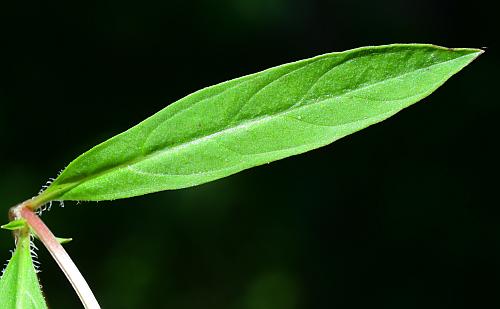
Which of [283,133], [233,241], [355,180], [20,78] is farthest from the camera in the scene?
[355,180]

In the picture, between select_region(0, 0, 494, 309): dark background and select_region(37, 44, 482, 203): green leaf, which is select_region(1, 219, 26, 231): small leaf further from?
select_region(0, 0, 494, 309): dark background

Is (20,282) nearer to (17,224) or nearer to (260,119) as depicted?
(17,224)

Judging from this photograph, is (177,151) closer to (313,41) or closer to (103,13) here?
(103,13)

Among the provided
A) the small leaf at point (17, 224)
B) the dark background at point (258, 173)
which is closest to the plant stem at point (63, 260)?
the small leaf at point (17, 224)

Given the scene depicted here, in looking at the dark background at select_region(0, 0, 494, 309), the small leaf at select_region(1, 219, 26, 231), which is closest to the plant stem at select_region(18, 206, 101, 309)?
the small leaf at select_region(1, 219, 26, 231)

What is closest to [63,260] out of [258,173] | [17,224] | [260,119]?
[17,224]

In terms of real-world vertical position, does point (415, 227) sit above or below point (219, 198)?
below

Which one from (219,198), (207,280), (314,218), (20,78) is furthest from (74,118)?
(314,218)
